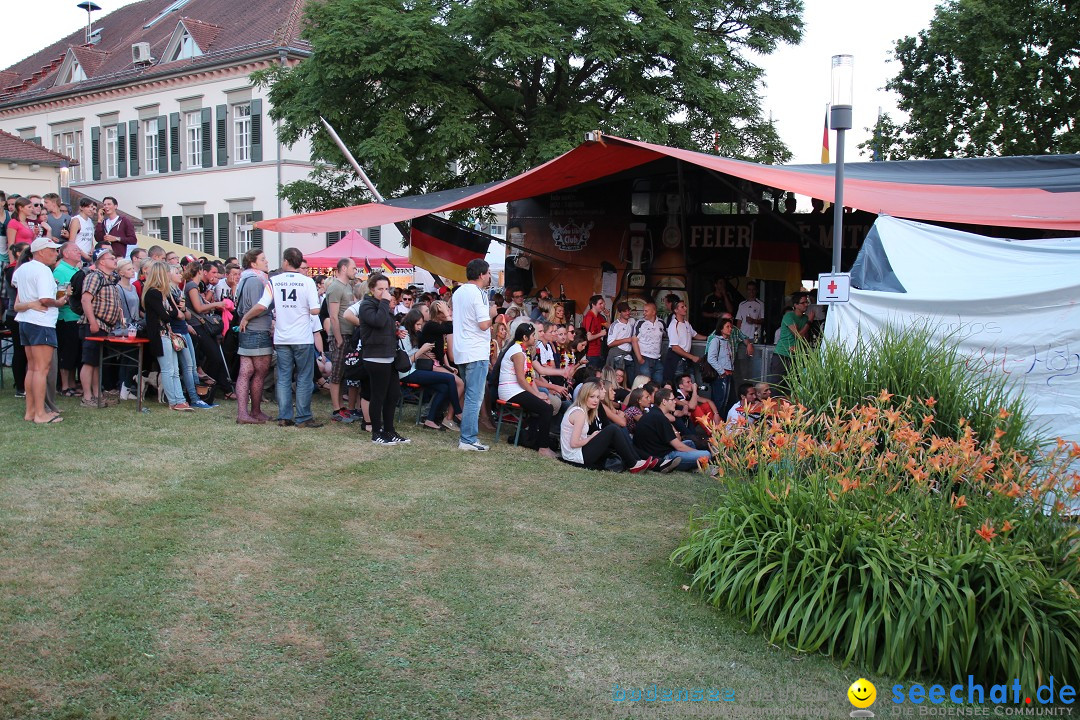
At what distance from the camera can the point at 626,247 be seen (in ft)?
46.9

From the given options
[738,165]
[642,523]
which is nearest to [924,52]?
[738,165]

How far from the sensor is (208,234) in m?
35.8

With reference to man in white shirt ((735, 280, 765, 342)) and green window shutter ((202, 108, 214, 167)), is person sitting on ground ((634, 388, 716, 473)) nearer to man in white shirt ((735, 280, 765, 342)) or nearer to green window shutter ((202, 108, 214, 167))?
man in white shirt ((735, 280, 765, 342))

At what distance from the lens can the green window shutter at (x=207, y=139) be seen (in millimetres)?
34844

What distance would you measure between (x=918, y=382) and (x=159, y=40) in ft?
133

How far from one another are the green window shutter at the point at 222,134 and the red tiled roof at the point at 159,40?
70.1 inches

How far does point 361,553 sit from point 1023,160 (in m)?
10.8

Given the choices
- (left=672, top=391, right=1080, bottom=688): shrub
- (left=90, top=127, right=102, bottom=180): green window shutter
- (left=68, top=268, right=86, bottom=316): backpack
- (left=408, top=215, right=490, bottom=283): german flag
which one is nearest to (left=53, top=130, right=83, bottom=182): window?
(left=90, top=127, right=102, bottom=180): green window shutter

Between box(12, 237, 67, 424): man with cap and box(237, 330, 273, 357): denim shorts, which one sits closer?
box(12, 237, 67, 424): man with cap

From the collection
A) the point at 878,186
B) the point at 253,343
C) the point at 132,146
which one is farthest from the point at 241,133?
the point at 878,186

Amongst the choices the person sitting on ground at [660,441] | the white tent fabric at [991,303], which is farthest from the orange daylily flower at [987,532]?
the person sitting on ground at [660,441]

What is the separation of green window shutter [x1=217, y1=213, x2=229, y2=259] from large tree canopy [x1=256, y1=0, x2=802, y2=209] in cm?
1526

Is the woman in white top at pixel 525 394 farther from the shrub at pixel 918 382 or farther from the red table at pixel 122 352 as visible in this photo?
the red table at pixel 122 352

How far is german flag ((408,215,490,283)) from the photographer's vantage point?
44.1ft
